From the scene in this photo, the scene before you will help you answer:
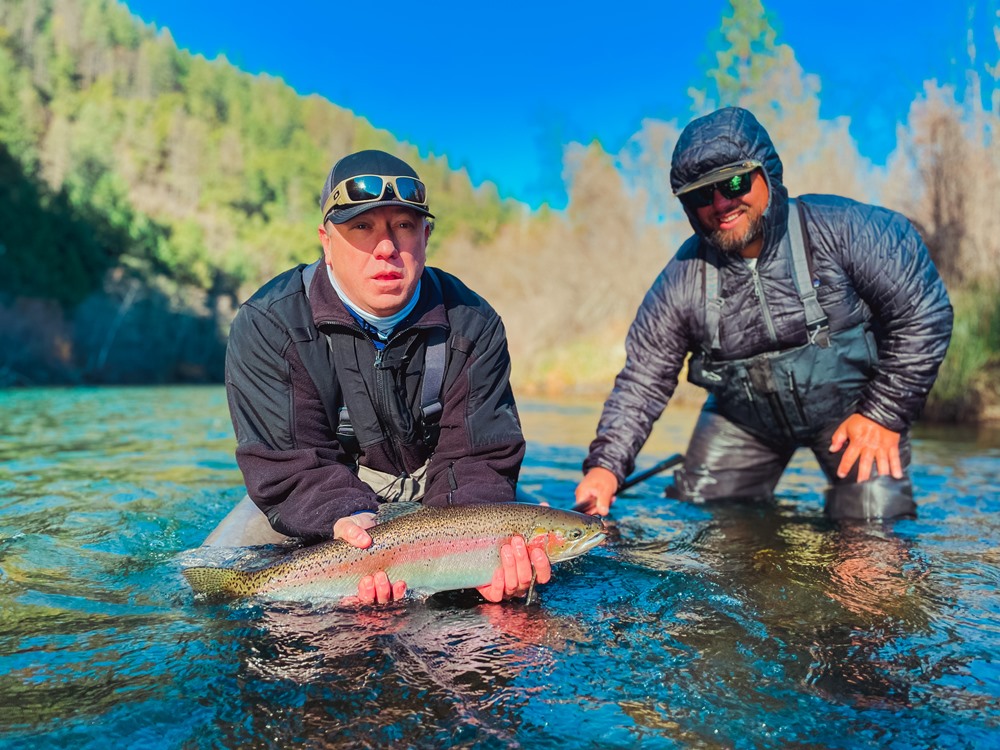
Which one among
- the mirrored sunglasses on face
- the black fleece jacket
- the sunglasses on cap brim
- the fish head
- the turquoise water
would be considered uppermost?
the mirrored sunglasses on face

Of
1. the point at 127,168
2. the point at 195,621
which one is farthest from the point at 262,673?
the point at 127,168

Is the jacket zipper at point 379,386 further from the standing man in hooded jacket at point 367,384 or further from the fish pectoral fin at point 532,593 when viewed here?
the fish pectoral fin at point 532,593

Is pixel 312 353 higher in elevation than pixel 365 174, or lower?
lower

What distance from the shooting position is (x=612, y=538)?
4.40 m

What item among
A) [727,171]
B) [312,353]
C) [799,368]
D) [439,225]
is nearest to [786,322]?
[799,368]

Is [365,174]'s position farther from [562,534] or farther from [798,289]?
[798,289]

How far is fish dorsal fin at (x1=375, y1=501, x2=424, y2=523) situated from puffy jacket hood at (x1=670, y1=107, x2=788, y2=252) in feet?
7.86

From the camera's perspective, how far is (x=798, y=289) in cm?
433

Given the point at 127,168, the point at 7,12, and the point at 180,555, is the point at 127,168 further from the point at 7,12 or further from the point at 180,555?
the point at 180,555

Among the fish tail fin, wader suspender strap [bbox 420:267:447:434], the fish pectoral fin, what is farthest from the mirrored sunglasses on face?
the fish tail fin

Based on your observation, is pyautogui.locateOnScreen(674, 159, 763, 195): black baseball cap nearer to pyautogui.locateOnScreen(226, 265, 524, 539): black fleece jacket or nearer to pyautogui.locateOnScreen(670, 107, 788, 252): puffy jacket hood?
pyautogui.locateOnScreen(670, 107, 788, 252): puffy jacket hood

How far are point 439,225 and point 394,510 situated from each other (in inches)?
3163

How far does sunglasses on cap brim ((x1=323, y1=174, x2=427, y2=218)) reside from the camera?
3199 mm

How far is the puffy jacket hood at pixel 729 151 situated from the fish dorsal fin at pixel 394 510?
2.39 m
